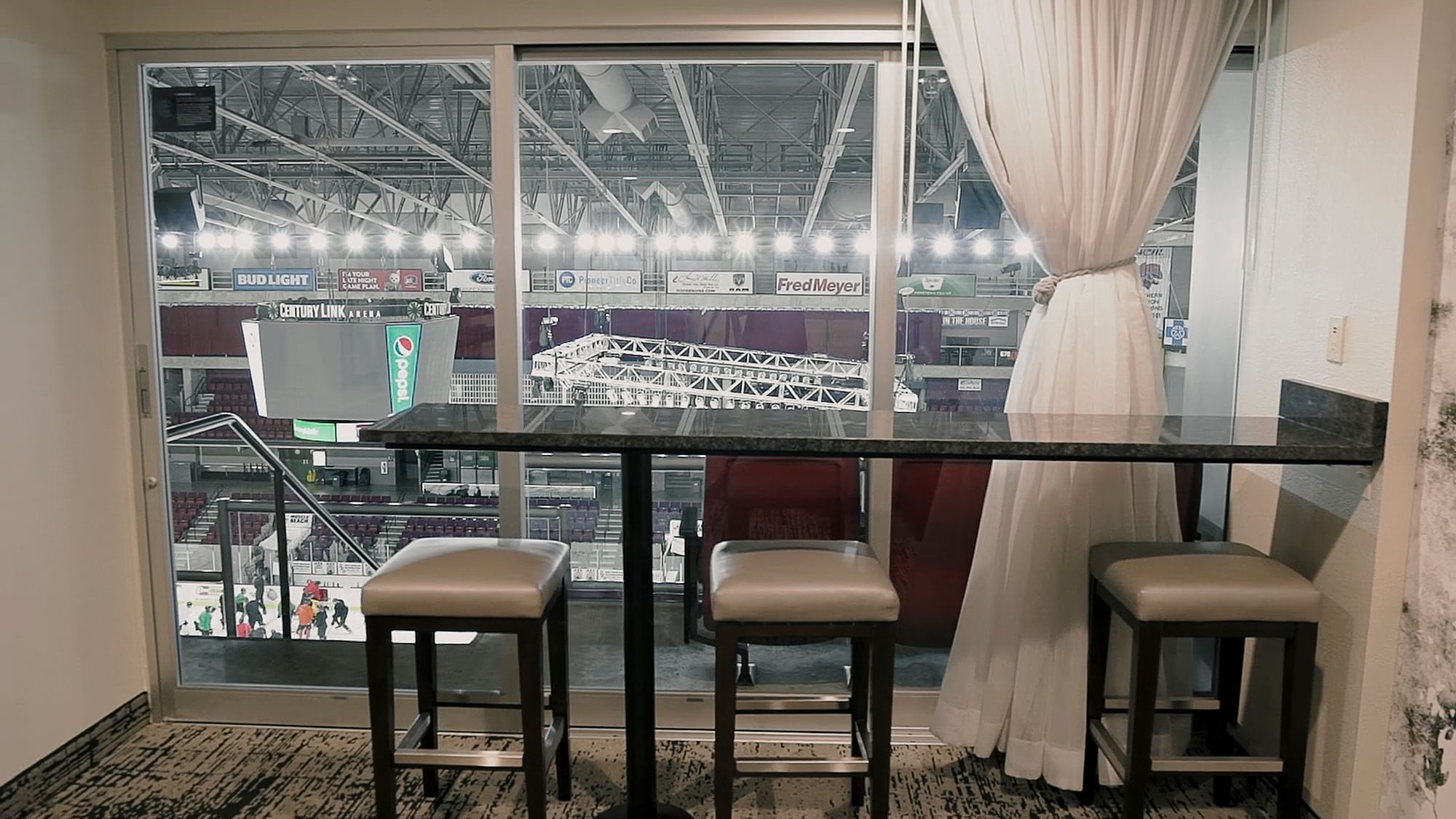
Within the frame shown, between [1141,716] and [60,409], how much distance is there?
299 cm

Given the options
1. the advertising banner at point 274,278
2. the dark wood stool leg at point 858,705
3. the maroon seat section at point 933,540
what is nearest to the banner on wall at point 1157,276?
the maroon seat section at point 933,540

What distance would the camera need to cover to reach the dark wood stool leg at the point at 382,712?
2.10m

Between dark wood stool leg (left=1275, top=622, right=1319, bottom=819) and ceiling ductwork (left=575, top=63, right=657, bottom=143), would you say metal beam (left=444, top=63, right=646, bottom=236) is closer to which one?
ceiling ductwork (left=575, top=63, right=657, bottom=143)

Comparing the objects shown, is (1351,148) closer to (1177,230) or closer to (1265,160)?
(1265,160)

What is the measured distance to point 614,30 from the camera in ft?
8.70

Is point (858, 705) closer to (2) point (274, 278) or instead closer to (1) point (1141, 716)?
(1) point (1141, 716)

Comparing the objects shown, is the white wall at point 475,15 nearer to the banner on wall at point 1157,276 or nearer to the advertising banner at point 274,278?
the advertising banner at point 274,278

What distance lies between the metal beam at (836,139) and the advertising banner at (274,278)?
5.11ft

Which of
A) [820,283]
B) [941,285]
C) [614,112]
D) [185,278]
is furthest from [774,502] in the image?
[185,278]

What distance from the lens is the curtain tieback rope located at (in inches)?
99.0

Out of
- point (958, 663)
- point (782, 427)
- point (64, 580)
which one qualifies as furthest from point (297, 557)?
point (958, 663)

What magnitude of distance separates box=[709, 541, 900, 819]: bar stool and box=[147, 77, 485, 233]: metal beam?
1414 millimetres

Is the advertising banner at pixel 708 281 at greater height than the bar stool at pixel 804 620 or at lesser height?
greater

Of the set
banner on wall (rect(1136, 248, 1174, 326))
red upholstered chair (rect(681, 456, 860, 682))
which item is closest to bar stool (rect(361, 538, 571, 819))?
red upholstered chair (rect(681, 456, 860, 682))
